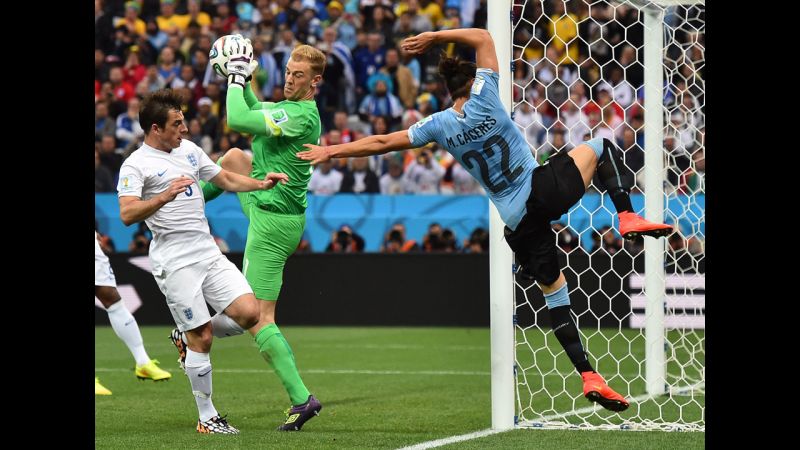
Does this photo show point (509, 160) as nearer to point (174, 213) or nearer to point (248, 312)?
point (248, 312)

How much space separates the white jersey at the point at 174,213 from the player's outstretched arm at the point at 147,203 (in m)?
0.20

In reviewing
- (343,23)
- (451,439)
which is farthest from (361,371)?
(343,23)

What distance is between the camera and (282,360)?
24.2ft

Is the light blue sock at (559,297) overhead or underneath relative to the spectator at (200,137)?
underneath

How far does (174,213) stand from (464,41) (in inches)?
82.2

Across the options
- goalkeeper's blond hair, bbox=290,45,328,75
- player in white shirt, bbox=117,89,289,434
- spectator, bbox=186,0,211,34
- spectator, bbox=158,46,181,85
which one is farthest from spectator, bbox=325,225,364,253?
player in white shirt, bbox=117,89,289,434

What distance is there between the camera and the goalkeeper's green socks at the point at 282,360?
288 inches

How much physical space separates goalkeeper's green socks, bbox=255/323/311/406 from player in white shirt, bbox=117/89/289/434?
19 centimetres

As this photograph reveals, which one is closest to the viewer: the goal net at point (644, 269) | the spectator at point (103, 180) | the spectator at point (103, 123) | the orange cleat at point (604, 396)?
the orange cleat at point (604, 396)

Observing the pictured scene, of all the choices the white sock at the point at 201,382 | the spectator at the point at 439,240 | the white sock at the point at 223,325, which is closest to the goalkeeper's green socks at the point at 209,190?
the white sock at the point at 223,325

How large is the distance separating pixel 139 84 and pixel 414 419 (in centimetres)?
1357

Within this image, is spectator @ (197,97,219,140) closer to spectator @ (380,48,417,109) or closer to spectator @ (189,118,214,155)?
spectator @ (189,118,214,155)

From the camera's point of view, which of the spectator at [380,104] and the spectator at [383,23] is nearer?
the spectator at [380,104]

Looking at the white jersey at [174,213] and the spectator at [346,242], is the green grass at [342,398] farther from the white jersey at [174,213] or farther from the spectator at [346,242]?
the spectator at [346,242]
